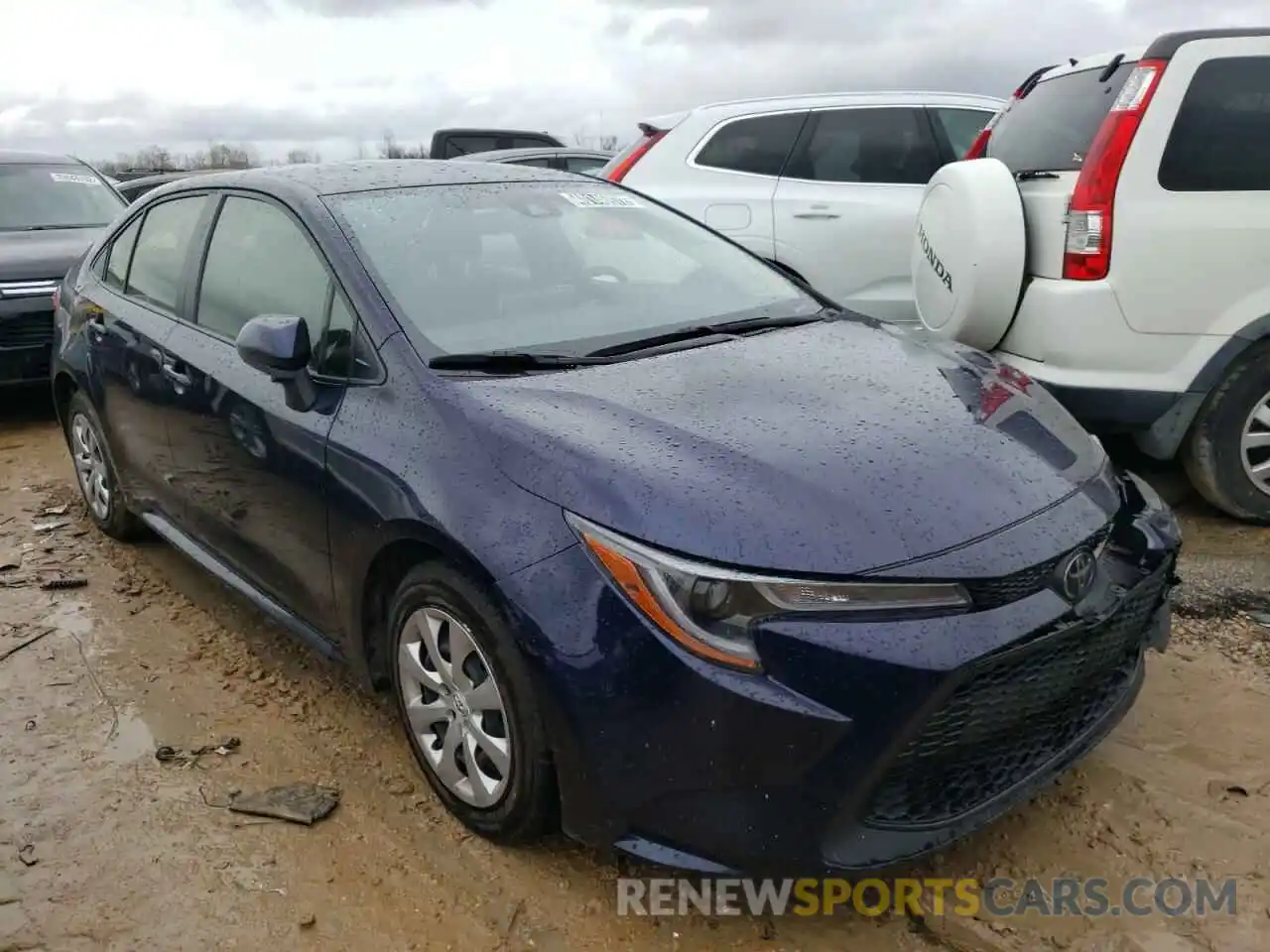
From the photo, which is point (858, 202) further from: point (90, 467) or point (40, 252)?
point (40, 252)

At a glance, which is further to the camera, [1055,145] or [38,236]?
[38,236]

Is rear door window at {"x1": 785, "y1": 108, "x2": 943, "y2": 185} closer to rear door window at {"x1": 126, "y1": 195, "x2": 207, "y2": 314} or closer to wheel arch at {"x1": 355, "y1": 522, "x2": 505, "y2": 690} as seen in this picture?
rear door window at {"x1": 126, "y1": 195, "x2": 207, "y2": 314}

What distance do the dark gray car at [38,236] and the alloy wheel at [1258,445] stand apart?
6481 millimetres

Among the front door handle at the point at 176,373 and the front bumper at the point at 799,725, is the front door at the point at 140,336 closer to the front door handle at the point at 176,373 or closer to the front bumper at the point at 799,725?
the front door handle at the point at 176,373

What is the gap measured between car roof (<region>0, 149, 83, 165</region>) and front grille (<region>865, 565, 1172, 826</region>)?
862 cm

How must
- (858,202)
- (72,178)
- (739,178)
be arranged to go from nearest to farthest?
(858,202), (739,178), (72,178)

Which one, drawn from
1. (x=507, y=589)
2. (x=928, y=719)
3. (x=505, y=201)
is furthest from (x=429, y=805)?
(x=505, y=201)

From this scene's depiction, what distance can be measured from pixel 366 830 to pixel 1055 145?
143 inches

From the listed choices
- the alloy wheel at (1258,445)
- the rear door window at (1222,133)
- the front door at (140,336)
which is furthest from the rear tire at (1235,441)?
the front door at (140,336)

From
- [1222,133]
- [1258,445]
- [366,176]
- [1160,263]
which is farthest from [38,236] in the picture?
[1258,445]

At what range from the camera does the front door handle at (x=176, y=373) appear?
3359mm

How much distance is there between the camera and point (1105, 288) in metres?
3.79

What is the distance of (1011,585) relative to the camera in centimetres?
205

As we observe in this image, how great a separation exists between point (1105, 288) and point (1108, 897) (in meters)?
2.32
